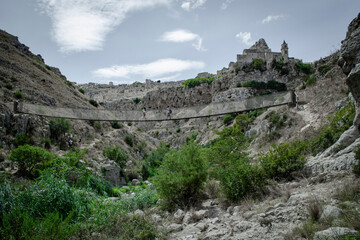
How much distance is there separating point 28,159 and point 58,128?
239 inches

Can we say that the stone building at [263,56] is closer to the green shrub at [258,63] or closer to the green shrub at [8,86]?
the green shrub at [258,63]

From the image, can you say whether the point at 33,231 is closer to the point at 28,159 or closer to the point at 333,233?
the point at 333,233

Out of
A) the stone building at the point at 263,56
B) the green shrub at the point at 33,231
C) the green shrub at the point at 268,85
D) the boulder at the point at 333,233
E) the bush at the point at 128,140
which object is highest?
the stone building at the point at 263,56

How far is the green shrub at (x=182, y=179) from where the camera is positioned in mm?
8578

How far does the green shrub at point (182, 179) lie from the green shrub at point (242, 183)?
1185 millimetres

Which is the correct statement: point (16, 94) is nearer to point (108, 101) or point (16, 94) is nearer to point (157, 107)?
point (157, 107)

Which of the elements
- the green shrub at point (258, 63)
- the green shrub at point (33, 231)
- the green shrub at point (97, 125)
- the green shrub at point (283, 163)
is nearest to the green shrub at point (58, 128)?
the green shrub at point (97, 125)

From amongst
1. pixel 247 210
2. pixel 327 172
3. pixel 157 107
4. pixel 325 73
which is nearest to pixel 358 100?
pixel 327 172

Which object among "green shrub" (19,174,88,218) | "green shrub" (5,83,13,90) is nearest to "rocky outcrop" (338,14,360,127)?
"green shrub" (19,174,88,218)

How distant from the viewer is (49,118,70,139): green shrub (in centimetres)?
1800

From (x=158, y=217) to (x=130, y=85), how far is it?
211 ft

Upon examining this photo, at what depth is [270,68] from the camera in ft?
113

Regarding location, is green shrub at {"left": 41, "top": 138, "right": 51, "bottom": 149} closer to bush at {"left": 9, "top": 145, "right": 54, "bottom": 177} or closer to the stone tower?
bush at {"left": 9, "top": 145, "right": 54, "bottom": 177}

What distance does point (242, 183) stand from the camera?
7.69 m
